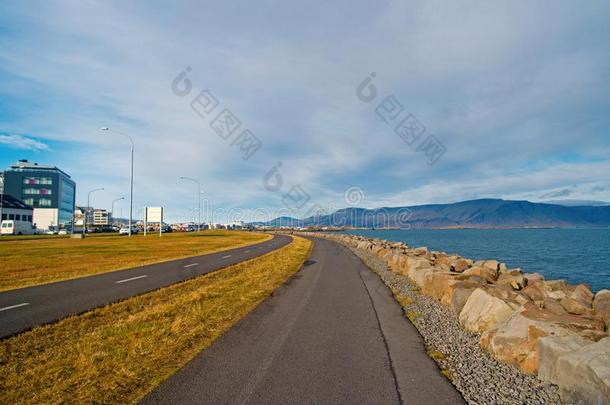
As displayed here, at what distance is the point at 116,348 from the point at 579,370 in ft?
24.8

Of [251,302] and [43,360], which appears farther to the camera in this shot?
[251,302]

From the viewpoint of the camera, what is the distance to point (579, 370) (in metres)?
4.71

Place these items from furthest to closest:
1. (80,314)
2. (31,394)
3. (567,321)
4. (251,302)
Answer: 1. (251,302)
2. (80,314)
3. (567,321)
4. (31,394)

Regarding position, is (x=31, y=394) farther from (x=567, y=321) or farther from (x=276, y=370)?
(x=567, y=321)

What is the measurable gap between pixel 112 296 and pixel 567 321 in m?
12.7

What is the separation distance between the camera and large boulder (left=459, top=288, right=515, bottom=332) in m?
7.58

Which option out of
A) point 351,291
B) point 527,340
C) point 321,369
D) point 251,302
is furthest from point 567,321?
point 251,302

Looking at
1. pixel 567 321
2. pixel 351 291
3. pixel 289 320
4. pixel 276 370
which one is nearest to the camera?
pixel 276 370

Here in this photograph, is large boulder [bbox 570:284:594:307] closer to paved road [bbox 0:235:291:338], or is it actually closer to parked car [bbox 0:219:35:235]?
paved road [bbox 0:235:291:338]

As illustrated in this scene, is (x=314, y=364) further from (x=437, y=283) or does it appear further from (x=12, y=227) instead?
(x=12, y=227)

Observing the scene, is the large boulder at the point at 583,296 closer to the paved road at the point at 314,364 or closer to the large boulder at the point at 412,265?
the large boulder at the point at 412,265

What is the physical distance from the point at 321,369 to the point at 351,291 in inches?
291

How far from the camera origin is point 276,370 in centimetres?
560

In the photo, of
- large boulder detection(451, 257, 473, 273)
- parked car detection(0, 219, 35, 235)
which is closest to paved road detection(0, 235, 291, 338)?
large boulder detection(451, 257, 473, 273)
